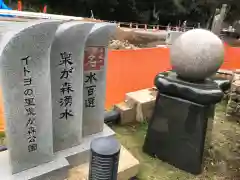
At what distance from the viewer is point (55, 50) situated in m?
3.05

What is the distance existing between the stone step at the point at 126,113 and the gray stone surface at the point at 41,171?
7.04 ft

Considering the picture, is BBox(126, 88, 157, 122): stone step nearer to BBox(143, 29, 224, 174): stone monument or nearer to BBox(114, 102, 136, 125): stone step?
BBox(114, 102, 136, 125): stone step

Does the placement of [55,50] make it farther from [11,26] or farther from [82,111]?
[82,111]

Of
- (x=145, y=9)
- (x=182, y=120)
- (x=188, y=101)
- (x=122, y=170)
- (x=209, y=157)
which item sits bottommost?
(x=209, y=157)

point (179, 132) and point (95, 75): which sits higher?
point (95, 75)

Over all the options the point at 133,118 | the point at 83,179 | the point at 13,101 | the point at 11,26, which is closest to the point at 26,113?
the point at 13,101

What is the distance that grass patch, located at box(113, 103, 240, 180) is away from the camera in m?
3.99

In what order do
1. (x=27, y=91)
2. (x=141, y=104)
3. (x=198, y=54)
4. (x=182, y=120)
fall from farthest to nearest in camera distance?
(x=141, y=104)
(x=182, y=120)
(x=198, y=54)
(x=27, y=91)

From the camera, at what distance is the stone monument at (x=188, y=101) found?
146 inches

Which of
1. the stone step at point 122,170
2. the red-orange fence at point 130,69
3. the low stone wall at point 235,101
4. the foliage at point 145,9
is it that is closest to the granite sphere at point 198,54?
the stone step at point 122,170

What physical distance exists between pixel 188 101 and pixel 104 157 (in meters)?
1.78

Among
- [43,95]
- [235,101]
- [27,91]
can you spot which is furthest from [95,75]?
[235,101]

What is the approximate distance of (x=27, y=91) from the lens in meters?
2.82

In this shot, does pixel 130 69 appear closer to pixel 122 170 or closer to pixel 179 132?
pixel 179 132
